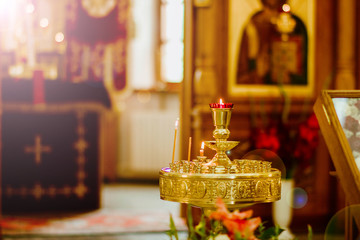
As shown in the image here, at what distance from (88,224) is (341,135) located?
305 cm

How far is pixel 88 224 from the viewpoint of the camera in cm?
455

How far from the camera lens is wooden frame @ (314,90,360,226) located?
1.83m

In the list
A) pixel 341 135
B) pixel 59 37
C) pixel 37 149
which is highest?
pixel 59 37

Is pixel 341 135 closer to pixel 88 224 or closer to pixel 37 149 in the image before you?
pixel 88 224

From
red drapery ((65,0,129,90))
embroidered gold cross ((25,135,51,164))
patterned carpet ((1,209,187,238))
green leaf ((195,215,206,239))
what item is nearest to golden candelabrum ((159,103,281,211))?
green leaf ((195,215,206,239))

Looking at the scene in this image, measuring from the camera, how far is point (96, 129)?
17.1 ft

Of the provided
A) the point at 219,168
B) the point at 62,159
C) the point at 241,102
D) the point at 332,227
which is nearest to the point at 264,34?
the point at 241,102

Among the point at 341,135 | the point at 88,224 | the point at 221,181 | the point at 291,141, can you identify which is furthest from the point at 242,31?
the point at 221,181

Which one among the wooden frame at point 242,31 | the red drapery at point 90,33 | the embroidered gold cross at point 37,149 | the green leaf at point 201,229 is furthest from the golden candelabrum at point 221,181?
the red drapery at point 90,33

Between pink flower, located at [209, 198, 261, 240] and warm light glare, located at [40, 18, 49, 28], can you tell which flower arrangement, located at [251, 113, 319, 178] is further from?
warm light glare, located at [40, 18, 49, 28]

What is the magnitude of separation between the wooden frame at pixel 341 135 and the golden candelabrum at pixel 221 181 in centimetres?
27

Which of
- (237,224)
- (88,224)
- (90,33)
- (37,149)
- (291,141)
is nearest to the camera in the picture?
(237,224)

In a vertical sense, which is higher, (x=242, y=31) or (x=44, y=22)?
(x=44, y=22)

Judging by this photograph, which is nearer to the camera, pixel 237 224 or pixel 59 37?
pixel 237 224
